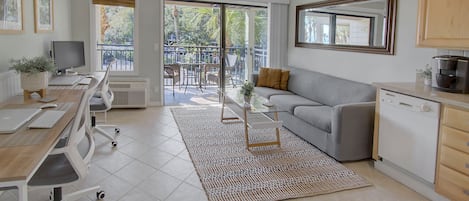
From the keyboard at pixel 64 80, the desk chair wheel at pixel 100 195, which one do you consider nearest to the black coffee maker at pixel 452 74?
the desk chair wheel at pixel 100 195

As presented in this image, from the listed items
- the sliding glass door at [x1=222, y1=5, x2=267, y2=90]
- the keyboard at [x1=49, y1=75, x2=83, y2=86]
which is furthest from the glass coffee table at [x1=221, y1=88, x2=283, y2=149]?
the sliding glass door at [x1=222, y1=5, x2=267, y2=90]

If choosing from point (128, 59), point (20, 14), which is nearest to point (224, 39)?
point (128, 59)

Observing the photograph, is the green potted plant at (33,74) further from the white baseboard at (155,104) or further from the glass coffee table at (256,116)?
the white baseboard at (155,104)

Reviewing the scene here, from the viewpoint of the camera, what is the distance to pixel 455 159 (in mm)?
2613

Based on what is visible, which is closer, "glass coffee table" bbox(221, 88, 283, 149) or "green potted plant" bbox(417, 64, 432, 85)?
"green potted plant" bbox(417, 64, 432, 85)

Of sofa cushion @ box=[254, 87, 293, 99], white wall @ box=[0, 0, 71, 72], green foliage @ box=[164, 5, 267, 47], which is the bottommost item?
sofa cushion @ box=[254, 87, 293, 99]

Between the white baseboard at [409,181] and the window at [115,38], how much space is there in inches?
169

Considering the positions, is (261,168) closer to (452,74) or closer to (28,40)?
(452,74)

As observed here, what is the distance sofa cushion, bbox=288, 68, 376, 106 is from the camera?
4219 mm

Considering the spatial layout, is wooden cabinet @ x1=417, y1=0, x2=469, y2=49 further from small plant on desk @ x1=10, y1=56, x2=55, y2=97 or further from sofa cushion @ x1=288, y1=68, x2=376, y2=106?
small plant on desk @ x1=10, y1=56, x2=55, y2=97

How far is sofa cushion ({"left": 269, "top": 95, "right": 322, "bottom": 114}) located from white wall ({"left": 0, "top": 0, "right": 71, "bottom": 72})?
2926 millimetres

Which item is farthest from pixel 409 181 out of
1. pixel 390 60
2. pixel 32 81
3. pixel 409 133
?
pixel 32 81

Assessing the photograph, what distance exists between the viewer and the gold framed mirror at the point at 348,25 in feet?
13.6

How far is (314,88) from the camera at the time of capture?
5.18 m
